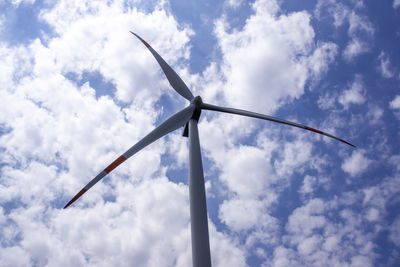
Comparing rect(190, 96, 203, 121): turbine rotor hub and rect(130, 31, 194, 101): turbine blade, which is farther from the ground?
rect(130, 31, 194, 101): turbine blade

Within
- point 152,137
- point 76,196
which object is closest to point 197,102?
point 152,137

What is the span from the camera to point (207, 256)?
38.1ft

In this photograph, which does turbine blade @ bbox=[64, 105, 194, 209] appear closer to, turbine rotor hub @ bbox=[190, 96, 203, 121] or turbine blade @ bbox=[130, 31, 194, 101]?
turbine rotor hub @ bbox=[190, 96, 203, 121]

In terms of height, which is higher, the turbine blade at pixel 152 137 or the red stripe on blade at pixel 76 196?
the turbine blade at pixel 152 137

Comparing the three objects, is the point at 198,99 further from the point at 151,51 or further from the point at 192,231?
the point at 192,231

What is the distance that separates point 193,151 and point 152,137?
12.1 ft

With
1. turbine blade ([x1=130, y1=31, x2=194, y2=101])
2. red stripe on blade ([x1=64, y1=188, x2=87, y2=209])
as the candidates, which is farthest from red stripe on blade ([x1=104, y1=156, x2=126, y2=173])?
turbine blade ([x1=130, y1=31, x2=194, y2=101])

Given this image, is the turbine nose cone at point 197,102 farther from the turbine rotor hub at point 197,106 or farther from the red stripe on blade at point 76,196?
the red stripe on blade at point 76,196

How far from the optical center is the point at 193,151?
15031mm

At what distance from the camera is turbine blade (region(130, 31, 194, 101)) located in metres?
22.5

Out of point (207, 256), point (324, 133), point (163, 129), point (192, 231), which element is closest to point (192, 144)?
point (163, 129)

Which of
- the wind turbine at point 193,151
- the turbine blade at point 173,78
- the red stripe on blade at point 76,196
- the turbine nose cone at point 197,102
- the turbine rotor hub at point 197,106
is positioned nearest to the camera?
the wind turbine at point 193,151

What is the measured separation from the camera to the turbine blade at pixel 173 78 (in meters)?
Result: 22.5

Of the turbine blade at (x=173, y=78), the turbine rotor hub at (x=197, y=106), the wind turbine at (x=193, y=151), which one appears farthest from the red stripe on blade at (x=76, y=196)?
the turbine blade at (x=173, y=78)
